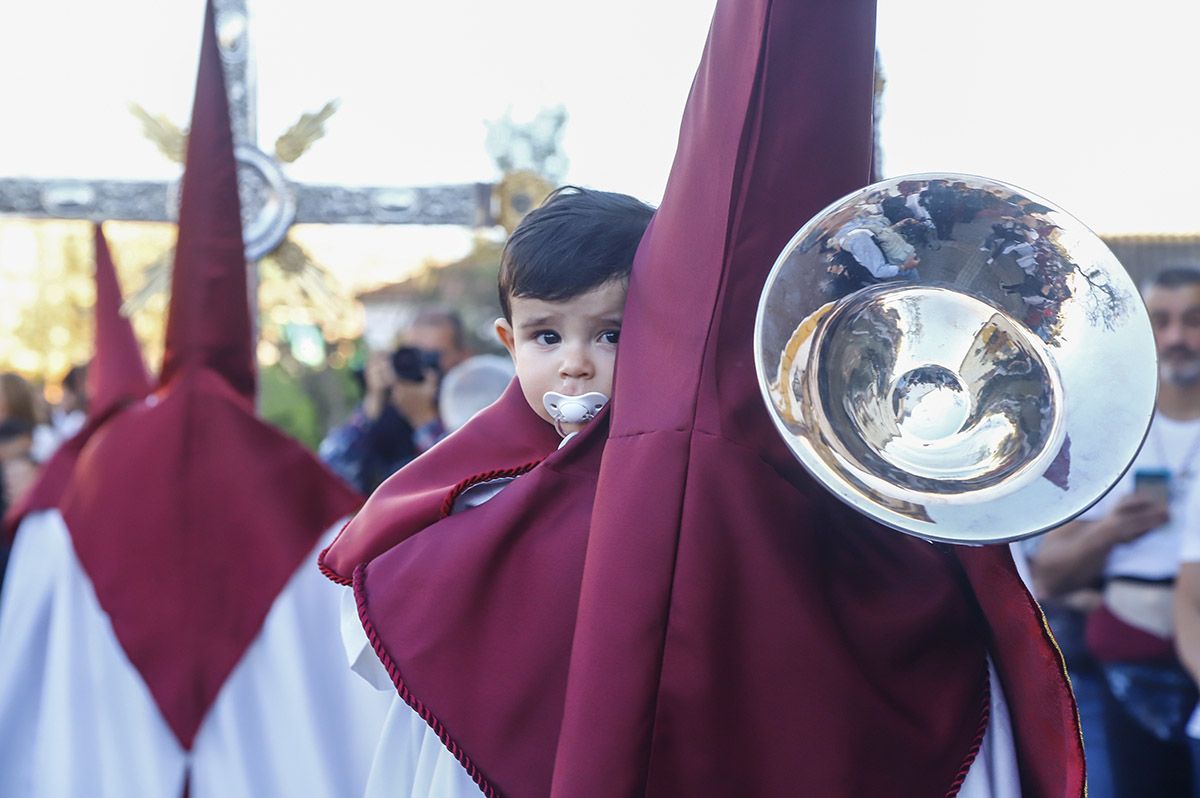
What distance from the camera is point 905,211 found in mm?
1510

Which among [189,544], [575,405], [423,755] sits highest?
[575,405]

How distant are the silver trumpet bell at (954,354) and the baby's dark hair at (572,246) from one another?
343mm

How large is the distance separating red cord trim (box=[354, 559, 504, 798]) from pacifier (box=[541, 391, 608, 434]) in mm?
327

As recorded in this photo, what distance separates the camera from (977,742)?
1.59 meters

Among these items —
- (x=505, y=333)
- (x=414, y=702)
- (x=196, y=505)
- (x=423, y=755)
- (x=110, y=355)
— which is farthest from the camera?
(x=110, y=355)

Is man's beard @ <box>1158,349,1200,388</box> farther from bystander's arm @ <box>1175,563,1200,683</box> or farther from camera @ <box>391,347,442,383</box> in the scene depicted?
camera @ <box>391,347,442,383</box>

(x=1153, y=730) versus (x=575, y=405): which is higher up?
(x=575, y=405)

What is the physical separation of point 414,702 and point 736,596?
0.41 metres

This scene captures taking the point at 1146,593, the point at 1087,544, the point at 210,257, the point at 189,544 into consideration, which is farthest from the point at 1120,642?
the point at 210,257

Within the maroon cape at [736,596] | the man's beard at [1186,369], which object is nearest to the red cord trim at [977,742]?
the maroon cape at [736,596]

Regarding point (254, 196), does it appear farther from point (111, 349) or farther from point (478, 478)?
point (478, 478)

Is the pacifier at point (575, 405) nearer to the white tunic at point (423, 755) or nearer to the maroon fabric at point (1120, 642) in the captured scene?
the white tunic at point (423, 755)

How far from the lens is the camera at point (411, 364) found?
5.05 m

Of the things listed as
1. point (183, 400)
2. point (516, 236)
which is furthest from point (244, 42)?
point (516, 236)
